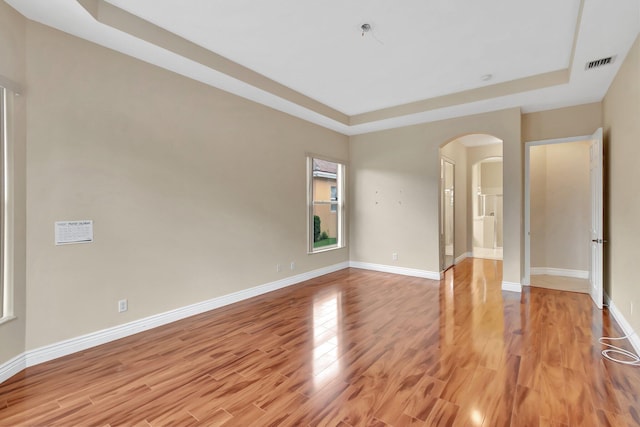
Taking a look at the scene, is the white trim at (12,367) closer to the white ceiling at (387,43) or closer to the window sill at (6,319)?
the window sill at (6,319)

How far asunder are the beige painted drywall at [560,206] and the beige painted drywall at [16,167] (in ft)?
23.9

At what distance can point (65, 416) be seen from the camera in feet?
6.10

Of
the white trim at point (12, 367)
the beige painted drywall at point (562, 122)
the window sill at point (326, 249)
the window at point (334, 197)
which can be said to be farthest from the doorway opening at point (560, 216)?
the white trim at point (12, 367)

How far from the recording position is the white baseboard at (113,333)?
2.34m

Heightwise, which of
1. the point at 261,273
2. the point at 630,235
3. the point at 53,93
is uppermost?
the point at 53,93

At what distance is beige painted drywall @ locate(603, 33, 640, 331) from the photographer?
269 cm

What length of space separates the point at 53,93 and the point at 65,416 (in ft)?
8.29

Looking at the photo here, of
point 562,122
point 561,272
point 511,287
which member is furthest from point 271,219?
point 561,272

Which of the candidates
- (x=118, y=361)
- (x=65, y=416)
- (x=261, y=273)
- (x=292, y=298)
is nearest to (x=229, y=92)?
(x=261, y=273)

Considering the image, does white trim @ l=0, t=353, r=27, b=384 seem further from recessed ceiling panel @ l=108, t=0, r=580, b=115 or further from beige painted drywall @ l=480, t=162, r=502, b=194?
beige painted drywall @ l=480, t=162, r=502, b=194

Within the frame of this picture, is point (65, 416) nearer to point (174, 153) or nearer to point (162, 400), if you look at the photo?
point (162, 400)

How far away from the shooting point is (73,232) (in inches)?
104

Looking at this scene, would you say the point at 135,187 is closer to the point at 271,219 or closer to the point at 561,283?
the point at 271,219

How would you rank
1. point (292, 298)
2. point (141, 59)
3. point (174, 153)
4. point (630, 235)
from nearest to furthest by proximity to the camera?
point (630, 235), point (141, 59), point (174, 153), point (292, 298)
